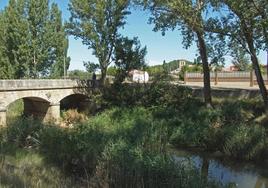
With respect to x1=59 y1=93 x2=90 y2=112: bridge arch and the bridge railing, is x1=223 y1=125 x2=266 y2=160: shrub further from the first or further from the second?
x1=59 y1=93 x2=90 y2=112: bridge arch

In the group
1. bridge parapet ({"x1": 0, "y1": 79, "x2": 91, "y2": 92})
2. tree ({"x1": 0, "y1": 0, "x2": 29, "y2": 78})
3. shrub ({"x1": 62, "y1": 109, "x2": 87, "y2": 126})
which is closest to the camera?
bridge parapet ({"x1": 0, "y1": 79, "x2": 91, "y2": 92})

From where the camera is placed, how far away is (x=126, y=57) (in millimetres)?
29891

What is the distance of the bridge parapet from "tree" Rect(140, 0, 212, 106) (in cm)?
1081

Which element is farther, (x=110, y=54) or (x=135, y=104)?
(x=110, y=54)

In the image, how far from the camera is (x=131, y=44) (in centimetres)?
3017

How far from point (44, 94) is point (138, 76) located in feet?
27.0

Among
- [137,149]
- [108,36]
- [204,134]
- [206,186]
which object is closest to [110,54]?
[108,36]

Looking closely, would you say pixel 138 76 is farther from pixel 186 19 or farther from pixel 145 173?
pixel 145 173

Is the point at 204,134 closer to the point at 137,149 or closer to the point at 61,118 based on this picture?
the point at 137,149

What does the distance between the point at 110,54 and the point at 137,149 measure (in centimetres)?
2178

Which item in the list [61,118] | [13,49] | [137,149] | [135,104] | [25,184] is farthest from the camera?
[13,49]


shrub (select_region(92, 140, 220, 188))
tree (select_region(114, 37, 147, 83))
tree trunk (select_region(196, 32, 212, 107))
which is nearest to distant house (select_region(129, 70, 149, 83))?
tree (select_region(114, 37, 147, 83))

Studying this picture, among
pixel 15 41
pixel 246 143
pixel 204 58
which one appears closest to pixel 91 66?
pixel 204 58

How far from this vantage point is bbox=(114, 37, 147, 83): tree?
2995cm
